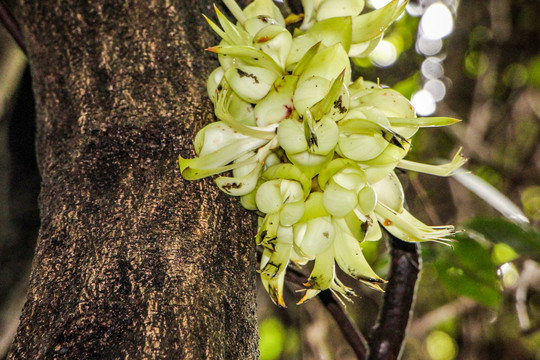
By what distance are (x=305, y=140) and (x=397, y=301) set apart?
46cm

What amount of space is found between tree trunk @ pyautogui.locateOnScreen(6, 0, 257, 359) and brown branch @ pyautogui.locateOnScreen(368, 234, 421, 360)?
0.37m

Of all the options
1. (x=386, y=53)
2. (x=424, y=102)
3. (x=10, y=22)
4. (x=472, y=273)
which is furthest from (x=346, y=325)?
(x=386, y=53)

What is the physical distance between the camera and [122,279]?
521 millimetres

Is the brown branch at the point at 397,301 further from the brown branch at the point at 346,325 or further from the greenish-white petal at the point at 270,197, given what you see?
the greenish-white petal at the point at 270,197

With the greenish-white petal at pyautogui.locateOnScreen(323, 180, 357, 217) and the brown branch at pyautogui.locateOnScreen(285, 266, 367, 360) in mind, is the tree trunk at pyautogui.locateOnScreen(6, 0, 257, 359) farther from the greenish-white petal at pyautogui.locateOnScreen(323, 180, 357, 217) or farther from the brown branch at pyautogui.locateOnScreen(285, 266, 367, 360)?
the brown branch at pyautogui.locateOnScreen(285, 266, 367, 360)

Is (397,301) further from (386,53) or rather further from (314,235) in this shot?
(386,53)

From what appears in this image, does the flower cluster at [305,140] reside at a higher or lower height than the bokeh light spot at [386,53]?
higher

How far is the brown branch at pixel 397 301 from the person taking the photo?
896mm

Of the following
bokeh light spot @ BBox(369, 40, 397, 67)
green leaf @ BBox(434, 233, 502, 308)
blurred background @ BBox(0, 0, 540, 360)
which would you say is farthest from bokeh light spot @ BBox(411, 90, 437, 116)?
green leaf @ BBox(434, 233, 502, 308)

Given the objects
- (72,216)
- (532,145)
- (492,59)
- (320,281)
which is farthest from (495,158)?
(72,216)

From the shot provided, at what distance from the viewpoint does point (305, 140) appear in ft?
1.87

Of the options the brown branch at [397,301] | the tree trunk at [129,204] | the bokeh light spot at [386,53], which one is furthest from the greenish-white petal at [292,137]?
the bokeh light spot at [386,53]

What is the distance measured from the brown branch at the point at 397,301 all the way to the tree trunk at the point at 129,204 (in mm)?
375

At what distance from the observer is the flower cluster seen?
0.57 meters
